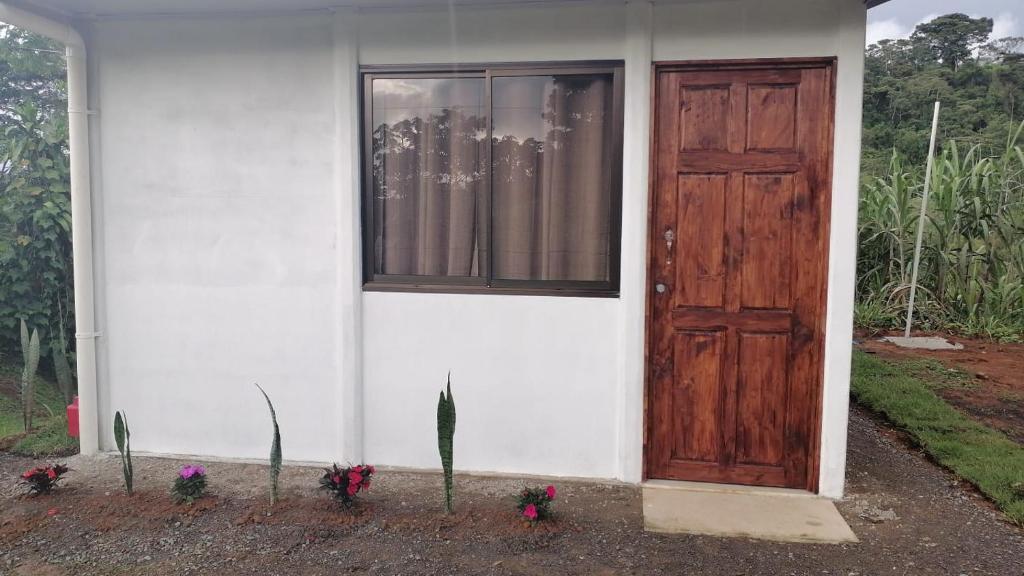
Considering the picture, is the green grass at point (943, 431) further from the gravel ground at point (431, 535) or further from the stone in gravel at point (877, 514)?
the stone in gravel at point (877, 514)

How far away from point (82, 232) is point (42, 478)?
4.77 feet

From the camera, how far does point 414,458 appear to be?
418 cm

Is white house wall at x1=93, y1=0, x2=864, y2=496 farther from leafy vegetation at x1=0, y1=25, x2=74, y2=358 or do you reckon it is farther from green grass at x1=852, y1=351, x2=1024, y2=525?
leafy vegetation at x1=0, y1=25, x2=74, y2=358

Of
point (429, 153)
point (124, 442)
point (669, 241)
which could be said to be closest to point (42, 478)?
point (124, 442)

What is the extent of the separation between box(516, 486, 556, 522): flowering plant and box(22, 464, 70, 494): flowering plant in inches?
97.5

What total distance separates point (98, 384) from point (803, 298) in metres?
4.21

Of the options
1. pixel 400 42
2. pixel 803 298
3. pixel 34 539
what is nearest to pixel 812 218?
pixel 803 298

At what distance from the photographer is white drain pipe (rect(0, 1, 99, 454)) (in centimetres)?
421

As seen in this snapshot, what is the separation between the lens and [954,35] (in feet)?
77.7

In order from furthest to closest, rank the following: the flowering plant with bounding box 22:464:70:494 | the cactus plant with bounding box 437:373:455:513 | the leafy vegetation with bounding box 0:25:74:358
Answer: the leafy vegetation with bounding box 0:25:74:358 < the flowering plant with bounding box 22:464:70:494 < the cactus plant with bounding box 437:373:455:513

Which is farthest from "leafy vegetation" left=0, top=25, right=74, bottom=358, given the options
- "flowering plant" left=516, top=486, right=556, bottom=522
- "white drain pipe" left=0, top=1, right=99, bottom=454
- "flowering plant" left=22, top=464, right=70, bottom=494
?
"flowering plant" left=516, top=486, right=556, bottom=522

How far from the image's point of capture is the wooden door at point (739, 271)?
3764 millimetres

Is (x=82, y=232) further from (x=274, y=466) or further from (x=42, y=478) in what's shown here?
(x=274, y=466)

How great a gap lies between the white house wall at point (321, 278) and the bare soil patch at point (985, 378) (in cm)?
277
